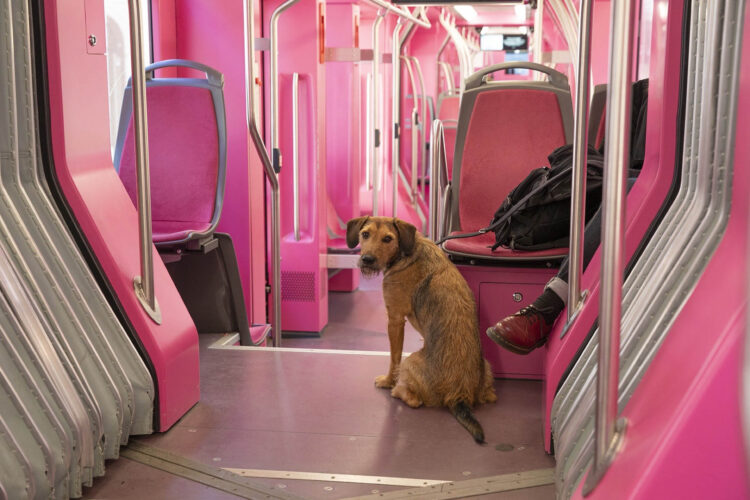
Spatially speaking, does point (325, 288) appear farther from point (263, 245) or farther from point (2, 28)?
point (2, 28)

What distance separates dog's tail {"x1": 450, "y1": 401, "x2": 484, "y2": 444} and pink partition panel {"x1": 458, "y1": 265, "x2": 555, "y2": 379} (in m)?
0.56

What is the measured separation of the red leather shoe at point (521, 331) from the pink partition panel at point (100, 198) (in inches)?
41.0

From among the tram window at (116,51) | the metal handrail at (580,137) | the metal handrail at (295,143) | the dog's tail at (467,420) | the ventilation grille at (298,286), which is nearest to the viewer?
the metal handrail at (580,137)

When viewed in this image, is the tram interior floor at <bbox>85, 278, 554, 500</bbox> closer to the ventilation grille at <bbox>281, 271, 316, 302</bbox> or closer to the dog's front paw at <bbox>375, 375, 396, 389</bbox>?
the dog's front paw at <bbox>375, 375, 396, 389</bbox>

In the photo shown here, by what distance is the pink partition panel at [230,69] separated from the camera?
5.07m

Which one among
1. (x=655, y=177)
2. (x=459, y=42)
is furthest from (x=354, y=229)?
(x=459, y=42)

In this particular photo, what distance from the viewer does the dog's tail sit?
2.52 meters

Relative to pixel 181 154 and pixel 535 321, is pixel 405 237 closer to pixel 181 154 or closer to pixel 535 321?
pixel 535 321

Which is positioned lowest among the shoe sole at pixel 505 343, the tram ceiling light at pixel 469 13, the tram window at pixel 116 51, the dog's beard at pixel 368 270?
the shoe sole at pixel 505 343

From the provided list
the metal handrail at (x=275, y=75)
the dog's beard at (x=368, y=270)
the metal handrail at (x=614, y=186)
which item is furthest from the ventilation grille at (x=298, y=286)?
the metal handrail at (x=614, y=186)

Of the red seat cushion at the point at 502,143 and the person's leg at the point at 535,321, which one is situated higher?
the red seat cushion at the point at 502,143

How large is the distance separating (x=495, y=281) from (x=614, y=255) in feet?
6.42

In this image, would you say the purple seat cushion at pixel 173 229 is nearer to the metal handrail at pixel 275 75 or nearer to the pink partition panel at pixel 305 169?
the metal handrail at pixel 275 75

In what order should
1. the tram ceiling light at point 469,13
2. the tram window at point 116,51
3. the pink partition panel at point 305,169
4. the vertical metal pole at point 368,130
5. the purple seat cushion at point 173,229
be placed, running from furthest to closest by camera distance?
the tram ceiling light at point 469,13 < the vertical metal pole at point 368,130 < the pink partition panel at point 305,169 < the tram window at point 116,51 < the purple seat cushion at point 173,229
